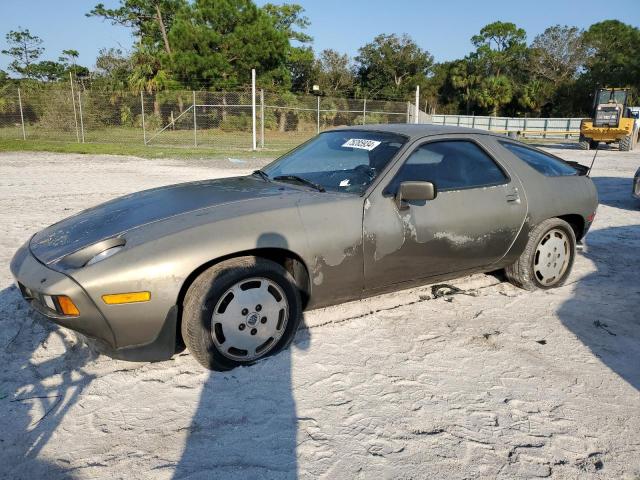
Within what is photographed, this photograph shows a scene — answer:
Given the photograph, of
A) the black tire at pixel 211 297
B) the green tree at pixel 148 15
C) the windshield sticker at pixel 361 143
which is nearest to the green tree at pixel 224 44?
the green tree at pixel 148 15

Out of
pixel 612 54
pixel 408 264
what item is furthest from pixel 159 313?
pixel 612 54

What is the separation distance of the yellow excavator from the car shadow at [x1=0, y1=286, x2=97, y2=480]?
2466 centimetres

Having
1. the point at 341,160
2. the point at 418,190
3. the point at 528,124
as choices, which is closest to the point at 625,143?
the point at 528,124

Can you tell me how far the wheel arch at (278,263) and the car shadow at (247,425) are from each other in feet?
0.39

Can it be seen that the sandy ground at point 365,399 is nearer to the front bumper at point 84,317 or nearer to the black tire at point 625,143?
the front bumper at point 84,317

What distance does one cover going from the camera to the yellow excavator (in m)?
22.5

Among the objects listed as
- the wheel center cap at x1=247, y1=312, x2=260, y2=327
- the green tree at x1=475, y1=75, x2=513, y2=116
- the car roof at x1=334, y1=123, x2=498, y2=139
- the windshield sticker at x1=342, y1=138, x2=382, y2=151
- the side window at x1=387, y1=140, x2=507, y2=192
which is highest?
the green tree at x1=475, y1=75, x2=513, y2=116

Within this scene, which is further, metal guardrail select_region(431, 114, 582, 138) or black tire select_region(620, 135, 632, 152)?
metal guardrail select_region(431, 114, 582, 138)

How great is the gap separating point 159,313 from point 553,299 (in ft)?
10.8

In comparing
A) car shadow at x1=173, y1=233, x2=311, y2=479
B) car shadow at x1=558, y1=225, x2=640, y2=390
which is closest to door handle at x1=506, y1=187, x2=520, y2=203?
car shadow at x1=558, y1=225, x2=640, y2=390

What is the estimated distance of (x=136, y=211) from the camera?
125 inches

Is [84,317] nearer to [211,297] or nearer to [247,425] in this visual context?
[211,297]

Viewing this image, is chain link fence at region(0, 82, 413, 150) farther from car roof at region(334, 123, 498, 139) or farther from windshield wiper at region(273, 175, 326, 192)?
windshield wiper at region(273, 175, 326, 192)

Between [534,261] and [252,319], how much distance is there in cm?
267
